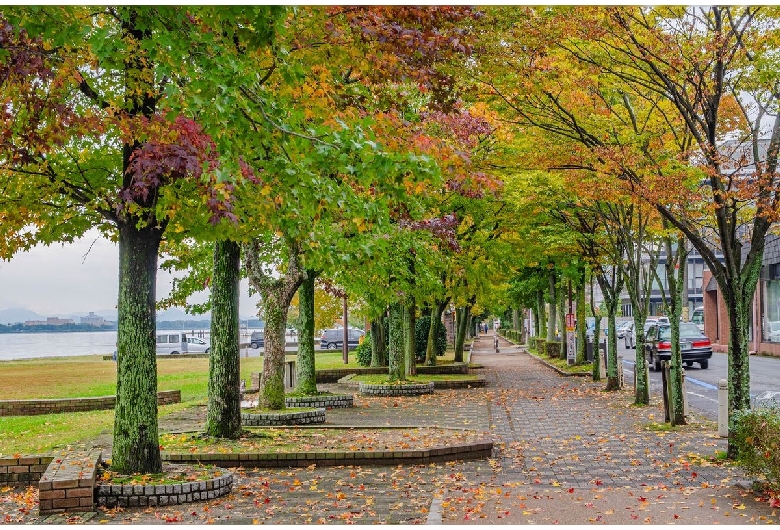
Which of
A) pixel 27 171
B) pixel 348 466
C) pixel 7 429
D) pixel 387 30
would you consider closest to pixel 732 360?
pixel 348 466

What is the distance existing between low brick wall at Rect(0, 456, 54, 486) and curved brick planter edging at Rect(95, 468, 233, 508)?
7.21 ft

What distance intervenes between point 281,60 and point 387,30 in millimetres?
1099

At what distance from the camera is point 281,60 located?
8.20 m

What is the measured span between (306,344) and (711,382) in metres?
12.6

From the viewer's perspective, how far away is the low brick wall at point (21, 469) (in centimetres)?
1045

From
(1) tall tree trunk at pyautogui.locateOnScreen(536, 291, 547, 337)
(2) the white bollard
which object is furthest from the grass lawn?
(1) tall tree trunk at pyautogui.locateOnScreen(536, 291, 547, 337)

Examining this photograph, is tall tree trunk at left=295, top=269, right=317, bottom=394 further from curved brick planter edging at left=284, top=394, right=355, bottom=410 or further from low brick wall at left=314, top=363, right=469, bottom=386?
low brick wall at left=314, top=363, right=469, bottom=386

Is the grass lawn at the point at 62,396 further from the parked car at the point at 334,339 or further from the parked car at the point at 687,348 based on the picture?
the parked car at the point at 334,339

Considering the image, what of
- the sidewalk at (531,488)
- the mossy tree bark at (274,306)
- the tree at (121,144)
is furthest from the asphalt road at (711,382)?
the tree at (121,144)

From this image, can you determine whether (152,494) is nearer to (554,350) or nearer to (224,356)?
(224,356)

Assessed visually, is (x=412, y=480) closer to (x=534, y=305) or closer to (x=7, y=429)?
(x=7, y=429)

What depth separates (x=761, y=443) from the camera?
28.4 ft

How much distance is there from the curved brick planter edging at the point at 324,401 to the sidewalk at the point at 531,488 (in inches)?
152

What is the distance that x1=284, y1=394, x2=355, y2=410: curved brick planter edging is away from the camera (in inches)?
747
